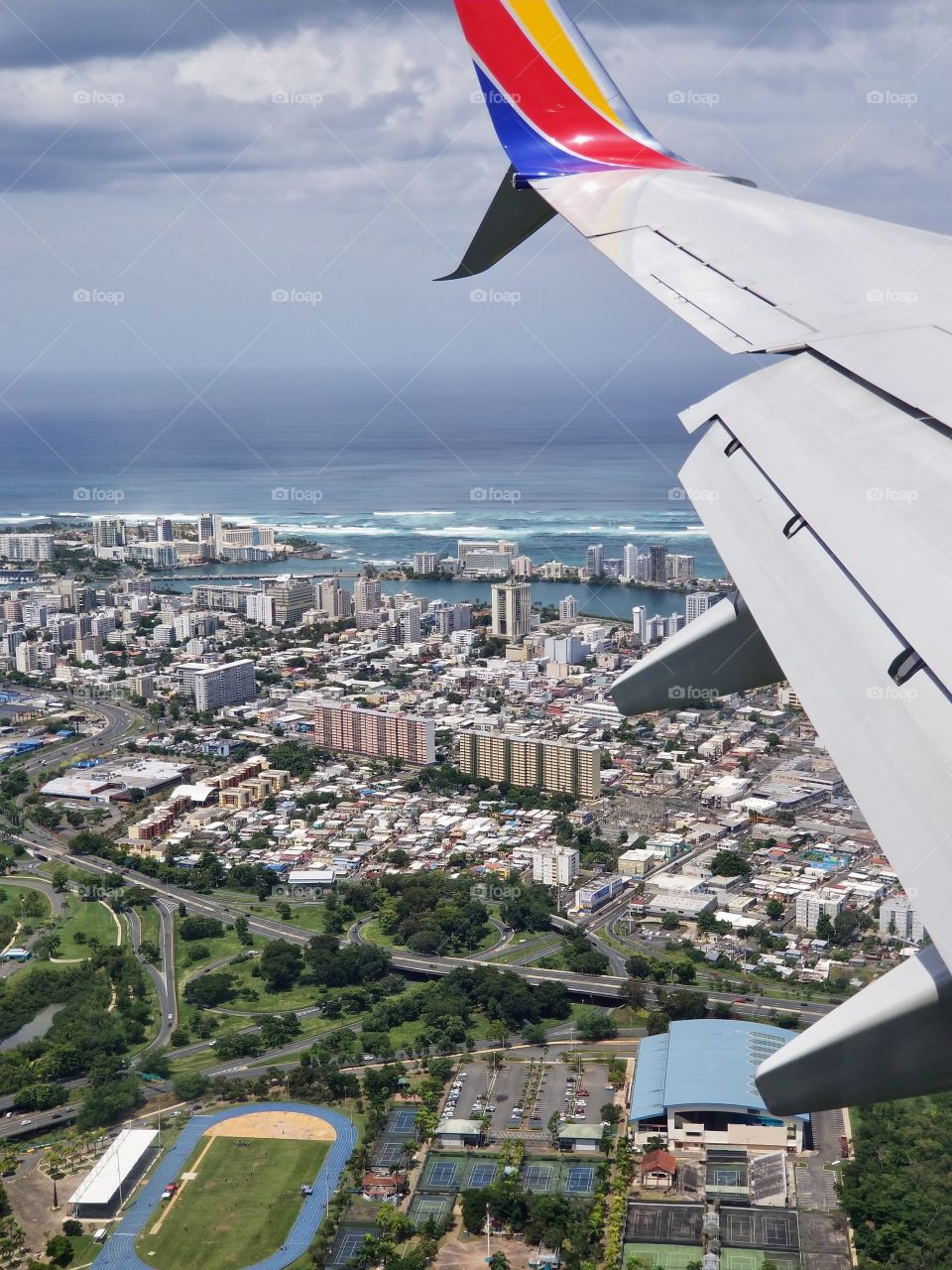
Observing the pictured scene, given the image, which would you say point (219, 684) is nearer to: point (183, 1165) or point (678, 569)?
point (678, 569)

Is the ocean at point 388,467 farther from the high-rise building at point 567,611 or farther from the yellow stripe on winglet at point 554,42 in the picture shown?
the yellow stripe on winglet at point 554,42

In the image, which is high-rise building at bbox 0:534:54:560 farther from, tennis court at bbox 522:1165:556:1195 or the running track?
tennis court at bbox 522:1165:556:1195

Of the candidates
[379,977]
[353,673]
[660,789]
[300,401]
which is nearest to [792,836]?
[660,789]

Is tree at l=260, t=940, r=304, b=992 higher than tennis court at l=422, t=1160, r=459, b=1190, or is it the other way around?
tree at l=260, t=940, r=304, b=992

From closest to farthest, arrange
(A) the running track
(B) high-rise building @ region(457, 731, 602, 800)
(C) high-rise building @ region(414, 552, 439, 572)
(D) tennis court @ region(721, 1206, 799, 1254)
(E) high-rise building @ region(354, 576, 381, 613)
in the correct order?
(D) tennis court @ region(721, 1206, 799, 1254)
(A) the running track
(B) high-rise building @ region(457, 731, 602, 800)
(E) high-rise building @ region(354, 576, 381, 613)
(C) high-rise building @ region(414, 552, 439, 572)

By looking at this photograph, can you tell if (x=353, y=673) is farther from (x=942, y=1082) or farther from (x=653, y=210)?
(x=942, y=1082)

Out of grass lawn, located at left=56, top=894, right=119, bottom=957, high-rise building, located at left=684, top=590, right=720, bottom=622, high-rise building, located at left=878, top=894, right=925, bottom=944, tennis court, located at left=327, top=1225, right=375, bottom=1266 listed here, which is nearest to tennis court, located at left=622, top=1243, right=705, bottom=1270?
tennis court, located at left=327, top=1225, right=375, bottom=1266

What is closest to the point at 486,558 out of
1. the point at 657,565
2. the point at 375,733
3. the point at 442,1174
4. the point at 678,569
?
the point at 657,565

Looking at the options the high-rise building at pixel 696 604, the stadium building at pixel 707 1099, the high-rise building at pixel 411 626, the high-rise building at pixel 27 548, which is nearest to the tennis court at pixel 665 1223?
the stadium building at pixel 707 1099
